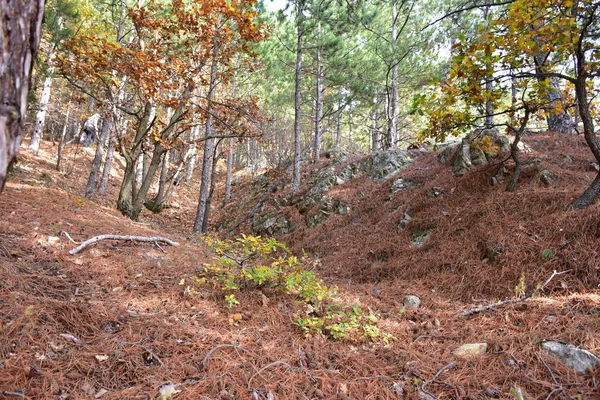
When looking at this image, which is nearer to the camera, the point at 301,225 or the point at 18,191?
the point at 18,191

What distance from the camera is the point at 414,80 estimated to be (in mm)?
16594

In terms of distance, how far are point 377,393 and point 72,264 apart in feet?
11.5

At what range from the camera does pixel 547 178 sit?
5.56 m

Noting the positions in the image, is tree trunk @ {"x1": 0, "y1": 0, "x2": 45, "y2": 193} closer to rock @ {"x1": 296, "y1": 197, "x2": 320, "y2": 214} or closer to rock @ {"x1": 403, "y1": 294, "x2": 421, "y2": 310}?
rock @ {"x1": 403, "y1": 294, "x2": 421, "y2": 310}

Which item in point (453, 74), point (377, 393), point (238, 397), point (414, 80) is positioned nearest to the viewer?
point (238, 397)

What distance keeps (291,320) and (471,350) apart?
66.5 inches

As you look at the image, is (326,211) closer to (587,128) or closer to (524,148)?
(524,148)

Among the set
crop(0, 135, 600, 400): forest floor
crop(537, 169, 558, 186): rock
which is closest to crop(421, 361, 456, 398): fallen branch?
crop(0, 135, 600, 400): forest floor

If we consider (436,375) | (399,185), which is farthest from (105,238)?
(399,185)

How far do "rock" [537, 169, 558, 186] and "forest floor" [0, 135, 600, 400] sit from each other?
0.12m

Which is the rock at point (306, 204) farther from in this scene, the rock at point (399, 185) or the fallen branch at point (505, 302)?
the fallen branch at point (505, 302)

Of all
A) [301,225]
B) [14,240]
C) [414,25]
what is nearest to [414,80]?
[414,25]

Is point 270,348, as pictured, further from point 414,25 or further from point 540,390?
point 414,25

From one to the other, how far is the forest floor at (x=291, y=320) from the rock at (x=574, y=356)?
8 cm
